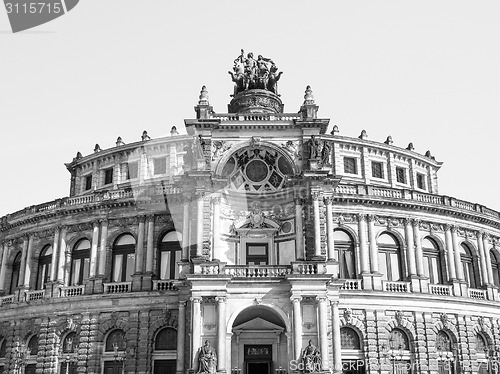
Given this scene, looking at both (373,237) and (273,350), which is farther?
(373,237)

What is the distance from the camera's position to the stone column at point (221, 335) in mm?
36344

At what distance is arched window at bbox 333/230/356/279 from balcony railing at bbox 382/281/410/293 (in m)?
2.49

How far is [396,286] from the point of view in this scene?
45.4 meters

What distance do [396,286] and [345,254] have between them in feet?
14.9

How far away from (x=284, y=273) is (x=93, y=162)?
2524cm

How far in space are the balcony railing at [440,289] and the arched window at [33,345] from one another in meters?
31.2

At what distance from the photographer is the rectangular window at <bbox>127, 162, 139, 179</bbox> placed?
5294 centimetres

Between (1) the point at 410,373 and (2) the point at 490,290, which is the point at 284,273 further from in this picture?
(2) the point at 490,290

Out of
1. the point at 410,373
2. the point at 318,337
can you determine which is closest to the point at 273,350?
the point at 318,337

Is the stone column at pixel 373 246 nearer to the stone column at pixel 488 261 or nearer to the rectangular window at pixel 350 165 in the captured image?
the rectangular window at pixel 350 165

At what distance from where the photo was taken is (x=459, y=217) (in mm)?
49750

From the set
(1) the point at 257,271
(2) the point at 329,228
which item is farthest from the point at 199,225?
(2) the point at 329,228

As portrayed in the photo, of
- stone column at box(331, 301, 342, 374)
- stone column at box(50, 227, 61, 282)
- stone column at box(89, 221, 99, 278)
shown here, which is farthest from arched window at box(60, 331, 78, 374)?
stone column at box(331, 301, 342, 374)

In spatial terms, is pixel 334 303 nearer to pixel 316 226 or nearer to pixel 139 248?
pixel 316 226
